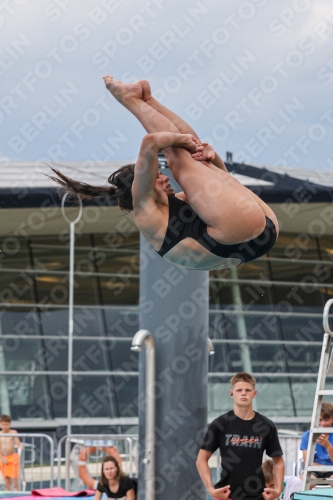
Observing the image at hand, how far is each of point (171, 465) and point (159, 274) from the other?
1.58 meters

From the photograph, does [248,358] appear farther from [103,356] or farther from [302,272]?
[103,356]

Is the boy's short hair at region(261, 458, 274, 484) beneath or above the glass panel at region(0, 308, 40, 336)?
beneath

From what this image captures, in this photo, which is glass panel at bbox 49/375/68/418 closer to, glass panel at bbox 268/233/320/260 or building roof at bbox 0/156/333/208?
building roof at bbox 0/156/333/208

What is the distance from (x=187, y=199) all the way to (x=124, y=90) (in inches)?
26.6

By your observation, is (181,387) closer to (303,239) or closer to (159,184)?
(159,184)

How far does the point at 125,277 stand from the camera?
18984mm

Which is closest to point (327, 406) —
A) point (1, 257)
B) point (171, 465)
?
point (171, 465)

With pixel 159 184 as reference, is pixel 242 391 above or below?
below

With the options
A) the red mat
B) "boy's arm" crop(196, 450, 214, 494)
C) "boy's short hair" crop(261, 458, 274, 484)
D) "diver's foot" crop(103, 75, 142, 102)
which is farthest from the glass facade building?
"diver's foot" crop(103, 75, 142, 102)

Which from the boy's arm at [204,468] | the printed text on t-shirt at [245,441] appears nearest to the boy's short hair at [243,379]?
the printed text on t-shirt at [245,441]

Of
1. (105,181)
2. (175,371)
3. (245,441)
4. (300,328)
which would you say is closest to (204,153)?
(245,441)

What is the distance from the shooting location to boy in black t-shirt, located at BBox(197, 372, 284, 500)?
5375 millimetres

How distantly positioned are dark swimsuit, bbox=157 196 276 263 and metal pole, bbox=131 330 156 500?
2483 mm

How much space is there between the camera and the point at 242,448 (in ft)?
18.0
